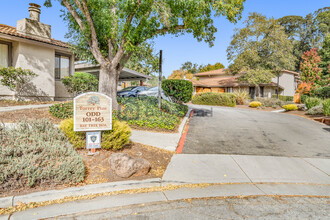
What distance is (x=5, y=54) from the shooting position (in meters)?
11.5

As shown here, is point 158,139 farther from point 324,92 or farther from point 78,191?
point 324,92

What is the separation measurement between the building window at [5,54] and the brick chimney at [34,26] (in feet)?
4.81

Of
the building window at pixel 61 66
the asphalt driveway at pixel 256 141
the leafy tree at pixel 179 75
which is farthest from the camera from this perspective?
the leafy tree at pixel 179 75

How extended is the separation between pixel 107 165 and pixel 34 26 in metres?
12.5

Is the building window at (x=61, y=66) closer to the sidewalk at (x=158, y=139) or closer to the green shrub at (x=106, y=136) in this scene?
the sidewalk at (x=158, y=139)

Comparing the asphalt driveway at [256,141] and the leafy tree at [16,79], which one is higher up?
the leafy tree at [16,79]

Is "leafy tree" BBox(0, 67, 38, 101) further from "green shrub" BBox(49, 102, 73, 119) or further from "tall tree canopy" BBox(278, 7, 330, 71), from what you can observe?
"tall tree canopy" BBox(278, 7, 330, 71)

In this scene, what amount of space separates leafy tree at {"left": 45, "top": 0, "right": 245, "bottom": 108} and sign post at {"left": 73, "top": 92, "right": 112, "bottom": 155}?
11.6ft

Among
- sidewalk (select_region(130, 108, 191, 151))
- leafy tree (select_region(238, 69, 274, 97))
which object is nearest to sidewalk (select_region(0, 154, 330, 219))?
sidewalk (select_region(130, 108, 191, 151))

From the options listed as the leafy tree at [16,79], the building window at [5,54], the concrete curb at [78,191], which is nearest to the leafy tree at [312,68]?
the concrete curb at [78,191]

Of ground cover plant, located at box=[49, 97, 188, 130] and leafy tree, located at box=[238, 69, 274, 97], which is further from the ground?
leafy tree, located at box=[238, 69, 274, 97]

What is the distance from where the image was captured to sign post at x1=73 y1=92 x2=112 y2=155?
179 inches

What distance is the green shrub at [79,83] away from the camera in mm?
12812

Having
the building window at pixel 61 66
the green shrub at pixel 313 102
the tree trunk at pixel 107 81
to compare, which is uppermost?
the building window at pixel 61 66
